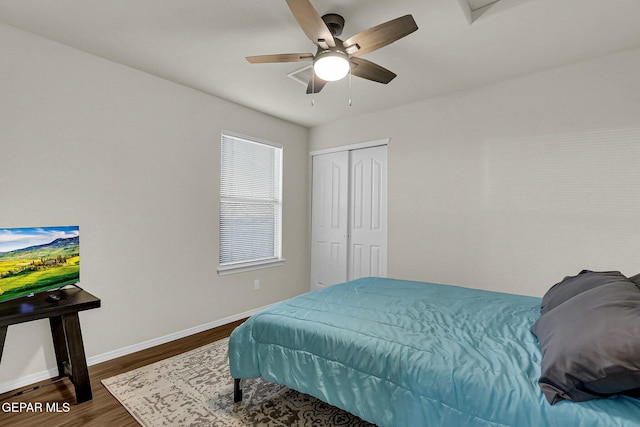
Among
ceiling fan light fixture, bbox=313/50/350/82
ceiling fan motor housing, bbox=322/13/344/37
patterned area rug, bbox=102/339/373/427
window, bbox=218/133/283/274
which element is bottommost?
patterned area rug, bbox=102/339/373/427

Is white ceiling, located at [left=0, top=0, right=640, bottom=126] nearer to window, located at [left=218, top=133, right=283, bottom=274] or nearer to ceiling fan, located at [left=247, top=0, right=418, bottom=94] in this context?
ceiling fan, located at [left=247, top=0, right=418, bottom=94]

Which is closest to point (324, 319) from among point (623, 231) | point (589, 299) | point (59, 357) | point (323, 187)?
point (589, 299)

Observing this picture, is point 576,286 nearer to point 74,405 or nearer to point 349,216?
point 349,216

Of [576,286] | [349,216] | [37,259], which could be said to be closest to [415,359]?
[576,286]

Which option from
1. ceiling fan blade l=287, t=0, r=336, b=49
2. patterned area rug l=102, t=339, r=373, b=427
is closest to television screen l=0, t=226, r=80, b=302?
patterned area rug l=102, t=339, r=373, b=427

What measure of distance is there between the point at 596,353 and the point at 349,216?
10.9ft

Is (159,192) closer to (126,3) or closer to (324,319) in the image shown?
(126,3)

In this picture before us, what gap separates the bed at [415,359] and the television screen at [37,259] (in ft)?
4.75

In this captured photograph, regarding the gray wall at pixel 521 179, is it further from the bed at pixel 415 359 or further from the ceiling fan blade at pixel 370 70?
the ceiling fan blade at pixel 370 70

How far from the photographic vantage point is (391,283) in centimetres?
284

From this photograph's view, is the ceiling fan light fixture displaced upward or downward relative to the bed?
upward

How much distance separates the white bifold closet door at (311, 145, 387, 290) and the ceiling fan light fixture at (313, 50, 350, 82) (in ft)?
6.77

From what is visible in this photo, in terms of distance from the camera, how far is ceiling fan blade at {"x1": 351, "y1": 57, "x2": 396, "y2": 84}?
218cm

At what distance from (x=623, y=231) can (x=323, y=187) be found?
10.5 feet
